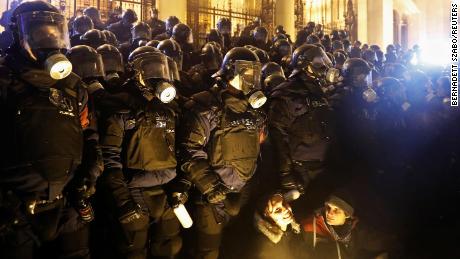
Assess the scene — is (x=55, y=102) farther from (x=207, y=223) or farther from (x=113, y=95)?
(x=207, y=223)

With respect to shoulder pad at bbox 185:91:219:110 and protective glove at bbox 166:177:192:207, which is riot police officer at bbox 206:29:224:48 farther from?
protective glove at bbox 166:177:192:207

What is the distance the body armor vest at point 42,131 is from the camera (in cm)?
264

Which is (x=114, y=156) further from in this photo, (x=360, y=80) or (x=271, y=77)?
(x=360, y=80)

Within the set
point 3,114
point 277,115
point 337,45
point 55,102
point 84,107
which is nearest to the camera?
point 3,114

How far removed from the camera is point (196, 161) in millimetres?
3773

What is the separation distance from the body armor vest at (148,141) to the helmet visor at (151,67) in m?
0.27

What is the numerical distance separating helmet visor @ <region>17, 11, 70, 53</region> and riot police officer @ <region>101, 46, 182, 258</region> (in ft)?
2.64

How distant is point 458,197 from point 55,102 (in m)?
6.16

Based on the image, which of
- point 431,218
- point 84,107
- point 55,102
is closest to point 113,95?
point 84,107

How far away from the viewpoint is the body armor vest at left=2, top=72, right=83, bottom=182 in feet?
8.66

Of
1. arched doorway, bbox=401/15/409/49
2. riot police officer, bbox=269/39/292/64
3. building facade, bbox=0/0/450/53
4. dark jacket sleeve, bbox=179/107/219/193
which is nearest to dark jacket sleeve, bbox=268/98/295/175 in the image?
dark jacket sleeve, bbox=179/107/219/193

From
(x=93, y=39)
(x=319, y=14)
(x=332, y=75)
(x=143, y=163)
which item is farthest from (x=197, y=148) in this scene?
(x=319, y=14)

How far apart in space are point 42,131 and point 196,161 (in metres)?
1.44

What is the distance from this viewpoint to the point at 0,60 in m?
2.84
